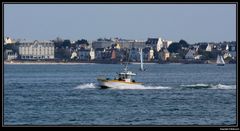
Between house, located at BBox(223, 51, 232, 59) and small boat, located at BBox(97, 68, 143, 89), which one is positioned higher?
house, located at BBox(223, 51, 232, 59)

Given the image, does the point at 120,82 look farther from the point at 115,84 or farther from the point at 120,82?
the point at 115,84

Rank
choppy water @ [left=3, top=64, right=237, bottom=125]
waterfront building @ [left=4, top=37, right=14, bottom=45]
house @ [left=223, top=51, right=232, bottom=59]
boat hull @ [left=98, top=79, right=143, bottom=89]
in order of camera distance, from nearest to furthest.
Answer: choppy water @ [left=3, top=64, right=237, bottom=125] → boat hull @ [left=98, top=79, right=143, bottom=89] → waterfront building @ [left=4, top=37, right=14, bottom=45] → house @ [left=223, top=51, right=232, bottom=59]

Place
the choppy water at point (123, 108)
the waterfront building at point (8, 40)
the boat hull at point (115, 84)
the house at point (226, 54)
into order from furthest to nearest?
the house at point (226, 54) → the waterfront building at point (8, 40) → the boat hull at point (115, 84) → the choppy water at point (123, 108)

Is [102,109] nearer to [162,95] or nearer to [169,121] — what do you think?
[169,121]

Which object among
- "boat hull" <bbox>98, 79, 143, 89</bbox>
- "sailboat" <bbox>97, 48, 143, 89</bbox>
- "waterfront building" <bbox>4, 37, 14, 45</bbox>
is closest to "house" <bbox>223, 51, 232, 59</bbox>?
"waterfront building" <bbox>4, 37, 14, 45</bbox>

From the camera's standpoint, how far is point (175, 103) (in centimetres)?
4250

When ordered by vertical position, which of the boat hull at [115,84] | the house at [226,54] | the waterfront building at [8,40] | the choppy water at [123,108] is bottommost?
the choppy water at [123,108]

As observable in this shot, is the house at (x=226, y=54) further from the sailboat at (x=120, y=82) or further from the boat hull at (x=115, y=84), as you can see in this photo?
the boat hull at (x=115, y=84)

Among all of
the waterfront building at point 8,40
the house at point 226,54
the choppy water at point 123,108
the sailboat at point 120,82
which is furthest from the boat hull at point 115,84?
the house at point 226,54

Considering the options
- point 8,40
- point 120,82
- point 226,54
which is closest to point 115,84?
point 120,82

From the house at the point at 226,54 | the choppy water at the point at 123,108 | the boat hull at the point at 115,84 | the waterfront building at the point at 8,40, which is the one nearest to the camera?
the choppy water at the point at 123,108

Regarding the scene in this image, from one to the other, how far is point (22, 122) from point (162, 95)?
19.5 metres

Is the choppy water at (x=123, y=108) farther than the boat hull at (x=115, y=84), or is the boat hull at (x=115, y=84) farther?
the boat hull at (x=115, y=84)

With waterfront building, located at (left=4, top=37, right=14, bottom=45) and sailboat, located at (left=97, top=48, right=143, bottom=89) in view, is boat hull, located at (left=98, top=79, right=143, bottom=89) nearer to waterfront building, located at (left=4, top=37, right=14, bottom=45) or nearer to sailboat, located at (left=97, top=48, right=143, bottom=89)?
sailboat, located at (left=97, top=48, right=143, bottom=89)
